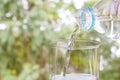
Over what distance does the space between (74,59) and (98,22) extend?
0.08 m

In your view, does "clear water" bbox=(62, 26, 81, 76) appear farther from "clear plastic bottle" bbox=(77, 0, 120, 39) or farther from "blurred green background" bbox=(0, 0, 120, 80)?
"blurred green background" bbox=(0, 0, 120, 80)

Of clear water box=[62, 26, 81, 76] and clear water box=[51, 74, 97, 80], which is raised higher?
clear water box=[62, 26, 81, 76]

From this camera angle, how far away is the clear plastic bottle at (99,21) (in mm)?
649

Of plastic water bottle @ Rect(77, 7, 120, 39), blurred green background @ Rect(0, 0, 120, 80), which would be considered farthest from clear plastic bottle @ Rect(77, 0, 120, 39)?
blurred green background @ Rect(0, 0, 120, 80)

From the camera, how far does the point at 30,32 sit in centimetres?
179

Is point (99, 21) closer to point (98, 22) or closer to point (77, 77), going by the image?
point (98, 22)

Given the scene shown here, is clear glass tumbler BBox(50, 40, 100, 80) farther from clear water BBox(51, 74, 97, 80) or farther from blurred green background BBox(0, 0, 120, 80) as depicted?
blurred green background BBox(0, 0, 120, 80)

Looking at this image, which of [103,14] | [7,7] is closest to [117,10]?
[103,14]

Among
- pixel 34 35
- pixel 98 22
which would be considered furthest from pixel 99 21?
pixel 34 35

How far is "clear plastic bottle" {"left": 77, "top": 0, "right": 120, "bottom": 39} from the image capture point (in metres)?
0.65

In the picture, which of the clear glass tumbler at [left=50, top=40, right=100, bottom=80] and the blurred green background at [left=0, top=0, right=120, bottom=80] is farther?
the blurred green background at [left=0, top=0, right=120, bottom=80]

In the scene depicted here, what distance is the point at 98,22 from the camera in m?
0.70

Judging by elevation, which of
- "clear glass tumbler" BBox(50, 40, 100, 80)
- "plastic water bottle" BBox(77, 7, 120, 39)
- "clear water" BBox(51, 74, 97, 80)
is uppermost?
"plastic water bottle" BBox(77, 7, 120, 39)

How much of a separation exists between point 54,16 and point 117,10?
3.98 ft
